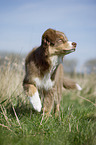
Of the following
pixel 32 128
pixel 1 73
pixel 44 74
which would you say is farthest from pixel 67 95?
pixel 32 128

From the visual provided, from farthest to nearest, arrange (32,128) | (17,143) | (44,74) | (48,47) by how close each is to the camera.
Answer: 1. (44,74)
2. (48,47)
3. (32,128)
4. (17,143)

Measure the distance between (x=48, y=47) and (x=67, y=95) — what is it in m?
4.31

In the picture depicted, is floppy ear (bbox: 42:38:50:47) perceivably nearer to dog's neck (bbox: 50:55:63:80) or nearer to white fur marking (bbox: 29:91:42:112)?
dog's neck (bbox: 50:55:63:80)

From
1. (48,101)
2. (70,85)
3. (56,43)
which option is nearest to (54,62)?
(56,43)

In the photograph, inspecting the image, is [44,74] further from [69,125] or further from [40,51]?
[69,125]

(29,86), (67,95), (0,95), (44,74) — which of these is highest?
(44,74)

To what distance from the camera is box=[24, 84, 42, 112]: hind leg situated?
9.29 feet

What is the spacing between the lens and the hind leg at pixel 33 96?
9.29 ft

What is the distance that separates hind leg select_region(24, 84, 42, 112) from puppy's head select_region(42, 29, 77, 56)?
66 cm

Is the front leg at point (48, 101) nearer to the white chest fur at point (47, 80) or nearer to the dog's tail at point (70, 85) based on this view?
the white chest fur at point (47, 80)

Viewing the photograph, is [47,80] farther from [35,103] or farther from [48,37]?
[48,37]

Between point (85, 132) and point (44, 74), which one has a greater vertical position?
point (44, 74)

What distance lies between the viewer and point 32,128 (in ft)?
8.36

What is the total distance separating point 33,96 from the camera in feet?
9.50
